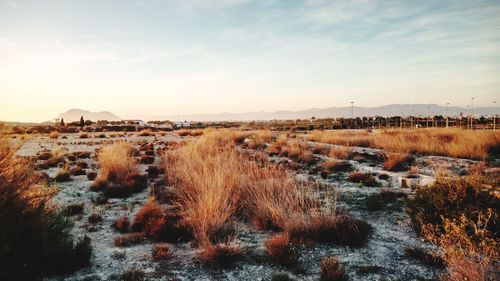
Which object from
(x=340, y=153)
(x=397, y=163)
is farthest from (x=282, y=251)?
(x=340, y=153)

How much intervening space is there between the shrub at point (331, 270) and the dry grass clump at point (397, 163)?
9914 millimetres

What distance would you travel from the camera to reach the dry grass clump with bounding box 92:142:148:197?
Answer: 1083cm

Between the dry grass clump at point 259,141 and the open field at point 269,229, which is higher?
the dry grass clump at point 259,141

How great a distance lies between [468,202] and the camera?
682cm

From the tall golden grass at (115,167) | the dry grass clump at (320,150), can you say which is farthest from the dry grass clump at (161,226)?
the dry grass clump at (320,150)

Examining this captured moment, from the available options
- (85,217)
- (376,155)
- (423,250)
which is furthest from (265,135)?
(423,250)

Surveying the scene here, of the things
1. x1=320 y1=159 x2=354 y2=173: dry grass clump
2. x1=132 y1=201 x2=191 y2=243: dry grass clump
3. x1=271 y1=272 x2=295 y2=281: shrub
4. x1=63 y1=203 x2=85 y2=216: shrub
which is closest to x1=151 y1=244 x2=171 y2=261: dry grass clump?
x1=132 y1=201 x2=191 y2=243: dry grass clump

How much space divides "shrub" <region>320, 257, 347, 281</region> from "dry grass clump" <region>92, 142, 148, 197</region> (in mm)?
7120

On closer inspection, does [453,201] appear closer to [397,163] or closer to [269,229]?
[269,229]

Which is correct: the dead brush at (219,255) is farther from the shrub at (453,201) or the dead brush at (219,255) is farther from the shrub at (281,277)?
the shrub at (453,201)

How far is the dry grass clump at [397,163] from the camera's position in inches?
568

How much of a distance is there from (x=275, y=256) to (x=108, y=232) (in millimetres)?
3700

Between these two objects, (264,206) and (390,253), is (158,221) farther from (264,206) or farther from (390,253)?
(390,253)

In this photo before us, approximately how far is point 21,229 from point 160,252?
2.16 metres
